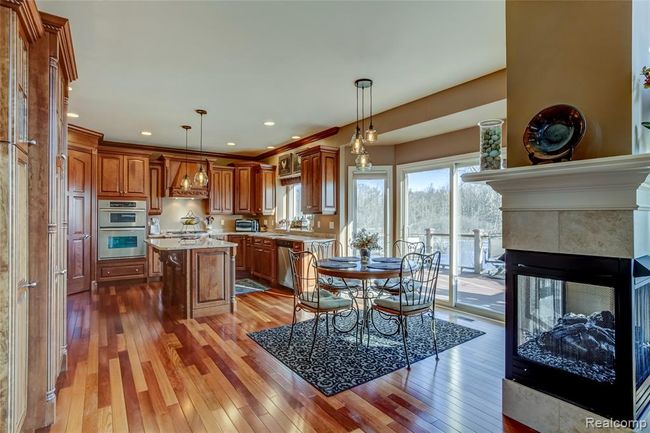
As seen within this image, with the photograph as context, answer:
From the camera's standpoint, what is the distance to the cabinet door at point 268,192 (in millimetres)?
7469

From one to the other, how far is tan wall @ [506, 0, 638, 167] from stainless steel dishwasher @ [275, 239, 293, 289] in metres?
4.08

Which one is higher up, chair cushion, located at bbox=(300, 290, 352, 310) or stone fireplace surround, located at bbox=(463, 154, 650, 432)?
stone fireplace surround, located at bbox=(463, 154, 650, 432)

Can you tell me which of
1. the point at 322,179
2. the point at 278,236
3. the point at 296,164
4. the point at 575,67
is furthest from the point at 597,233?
the point at 296,164

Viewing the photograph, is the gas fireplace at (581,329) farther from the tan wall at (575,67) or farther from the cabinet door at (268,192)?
the cabinet door at (268,192)

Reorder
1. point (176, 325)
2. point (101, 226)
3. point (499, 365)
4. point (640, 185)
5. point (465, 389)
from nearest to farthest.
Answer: point (640, 185) → point (465, 389) → point (499, 365) → point (176, 325) → point (101, 226)

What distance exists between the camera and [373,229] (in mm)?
5531

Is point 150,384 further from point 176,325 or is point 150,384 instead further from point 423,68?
point 423,68

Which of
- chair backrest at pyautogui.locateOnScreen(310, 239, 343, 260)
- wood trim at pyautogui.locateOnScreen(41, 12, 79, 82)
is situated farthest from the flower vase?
wood trim at pyautogui.locateOnScreen(41, 12, 79, 82)

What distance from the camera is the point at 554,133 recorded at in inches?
78.4

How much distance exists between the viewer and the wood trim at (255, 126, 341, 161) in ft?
18.7

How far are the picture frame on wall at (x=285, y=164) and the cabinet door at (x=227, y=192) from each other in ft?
3.90

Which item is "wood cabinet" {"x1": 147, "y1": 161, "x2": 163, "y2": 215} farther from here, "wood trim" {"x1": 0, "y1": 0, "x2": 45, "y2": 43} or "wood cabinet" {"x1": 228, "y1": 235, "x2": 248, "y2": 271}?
"wood trim" {"x1": 0, "y1": 0, "x2": 45, "y2": 43}

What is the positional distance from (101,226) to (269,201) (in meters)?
3.17

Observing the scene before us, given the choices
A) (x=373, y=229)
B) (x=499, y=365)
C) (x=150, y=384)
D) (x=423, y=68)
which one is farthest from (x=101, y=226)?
(x=499, y=365)
